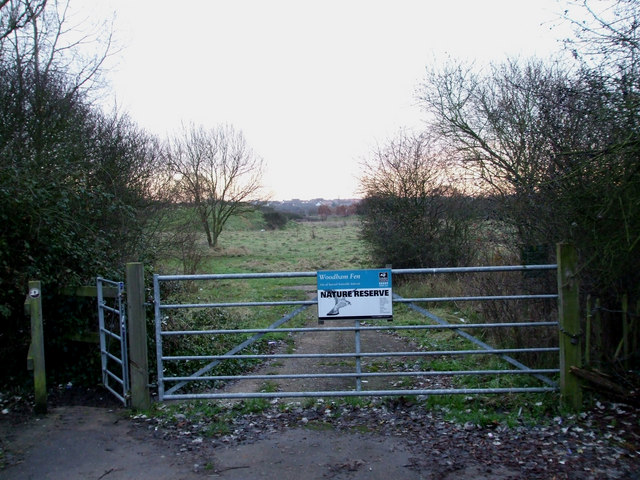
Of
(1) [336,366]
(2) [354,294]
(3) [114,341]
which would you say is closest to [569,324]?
(2) [354,294]

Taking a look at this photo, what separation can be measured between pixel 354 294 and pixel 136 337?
2409mm

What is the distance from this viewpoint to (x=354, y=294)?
6.04 meters

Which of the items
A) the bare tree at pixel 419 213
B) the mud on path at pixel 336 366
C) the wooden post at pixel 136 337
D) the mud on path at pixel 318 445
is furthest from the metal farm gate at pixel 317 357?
the bare tree at pixel 419 213

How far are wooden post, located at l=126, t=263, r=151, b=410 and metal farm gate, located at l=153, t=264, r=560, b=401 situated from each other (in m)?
0.17

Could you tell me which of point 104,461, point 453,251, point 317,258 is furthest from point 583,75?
point 317,258

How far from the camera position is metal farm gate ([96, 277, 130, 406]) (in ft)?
19.9

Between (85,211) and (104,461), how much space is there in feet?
13.4

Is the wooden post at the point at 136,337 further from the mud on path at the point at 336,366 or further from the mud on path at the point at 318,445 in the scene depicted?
the mud on path at the point at 336,366

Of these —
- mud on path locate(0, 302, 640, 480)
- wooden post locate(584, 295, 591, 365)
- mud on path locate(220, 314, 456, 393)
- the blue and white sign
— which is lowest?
mud on path locate(220, 314, 456, 393)

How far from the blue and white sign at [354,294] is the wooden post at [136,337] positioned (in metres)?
1.95

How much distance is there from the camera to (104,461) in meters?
4.86

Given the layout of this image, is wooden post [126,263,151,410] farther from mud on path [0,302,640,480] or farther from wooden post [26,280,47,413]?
wooden post [26,280,47,413]

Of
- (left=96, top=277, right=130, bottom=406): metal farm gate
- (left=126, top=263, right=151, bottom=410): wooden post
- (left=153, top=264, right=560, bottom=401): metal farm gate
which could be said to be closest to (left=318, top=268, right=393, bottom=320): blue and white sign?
(left=153, top=264, right=560, bottom=401): metal farm gate

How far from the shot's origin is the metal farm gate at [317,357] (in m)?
5.81
